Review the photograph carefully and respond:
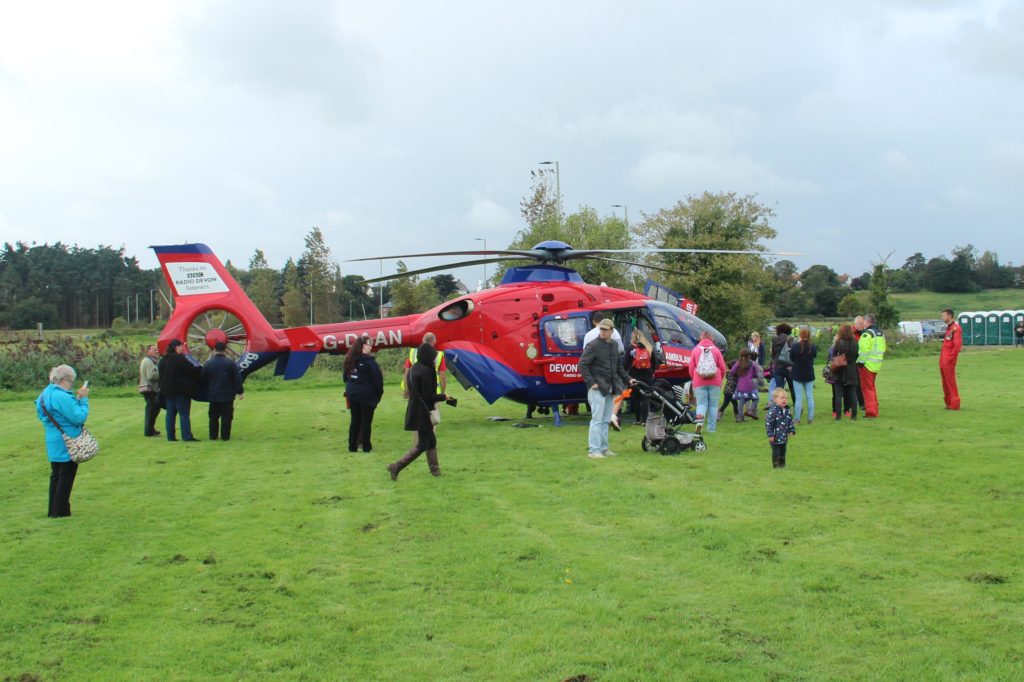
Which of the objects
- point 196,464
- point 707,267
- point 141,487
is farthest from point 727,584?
point 707,267

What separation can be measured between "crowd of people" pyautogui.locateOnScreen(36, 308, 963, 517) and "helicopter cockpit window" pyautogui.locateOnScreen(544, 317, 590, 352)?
1.08ft

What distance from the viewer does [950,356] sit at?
50.6ft

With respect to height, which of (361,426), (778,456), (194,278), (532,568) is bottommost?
(532,568)

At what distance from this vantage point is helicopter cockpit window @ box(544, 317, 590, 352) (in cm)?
1579

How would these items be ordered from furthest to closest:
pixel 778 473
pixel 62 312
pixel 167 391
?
pixel 62 312 → pixel 167 391 → pixel 778 473

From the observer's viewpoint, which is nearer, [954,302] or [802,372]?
[802,372]

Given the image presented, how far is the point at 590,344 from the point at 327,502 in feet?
13.7

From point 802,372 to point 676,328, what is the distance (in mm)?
2303

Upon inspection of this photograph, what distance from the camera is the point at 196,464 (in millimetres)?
12227

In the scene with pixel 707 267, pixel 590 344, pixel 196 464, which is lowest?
pixel 196 464

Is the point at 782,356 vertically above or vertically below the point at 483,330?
below

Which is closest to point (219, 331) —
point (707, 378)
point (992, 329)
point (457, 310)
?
point (457, 310)

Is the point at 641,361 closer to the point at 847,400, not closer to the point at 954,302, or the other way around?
the point at 847,400

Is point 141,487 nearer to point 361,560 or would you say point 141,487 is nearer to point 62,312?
point 361,560
